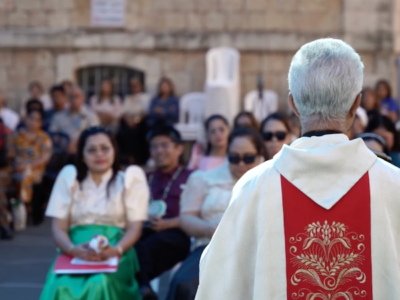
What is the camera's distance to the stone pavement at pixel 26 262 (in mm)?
6523

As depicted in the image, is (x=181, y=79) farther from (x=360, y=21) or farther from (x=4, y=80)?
(x=360, y=21)

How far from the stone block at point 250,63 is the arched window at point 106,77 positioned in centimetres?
174

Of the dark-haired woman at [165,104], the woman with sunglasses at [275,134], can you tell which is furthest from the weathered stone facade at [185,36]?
the woman with sunglasses at [275,134]

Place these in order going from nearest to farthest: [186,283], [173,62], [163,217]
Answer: [186,283]
[163,217]
[173,62]

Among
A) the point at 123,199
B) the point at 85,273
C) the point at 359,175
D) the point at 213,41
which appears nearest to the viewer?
the point at 359,175

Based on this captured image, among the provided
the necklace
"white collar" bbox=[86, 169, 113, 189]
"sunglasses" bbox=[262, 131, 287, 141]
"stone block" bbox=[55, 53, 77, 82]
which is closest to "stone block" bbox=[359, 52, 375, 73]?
"stone block" bbox=[55, 53, 77, 82]

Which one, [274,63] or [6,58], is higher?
[6,58]

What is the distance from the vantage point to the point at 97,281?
5.12 meters

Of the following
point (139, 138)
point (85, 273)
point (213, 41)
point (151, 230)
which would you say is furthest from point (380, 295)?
point (213, 41)

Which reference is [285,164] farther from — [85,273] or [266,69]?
[266,69]

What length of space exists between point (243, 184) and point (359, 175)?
38 centimetres

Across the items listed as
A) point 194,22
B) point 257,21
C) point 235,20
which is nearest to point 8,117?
point 194,22

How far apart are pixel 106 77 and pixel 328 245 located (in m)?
11.9

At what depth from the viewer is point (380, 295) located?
2.63 meters
